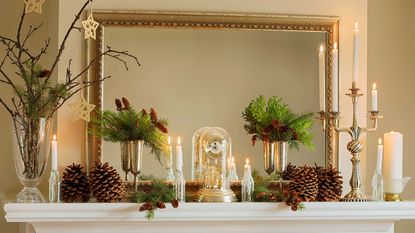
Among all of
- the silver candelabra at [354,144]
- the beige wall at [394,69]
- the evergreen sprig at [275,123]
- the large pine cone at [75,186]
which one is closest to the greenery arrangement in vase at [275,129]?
the evergreen sprig at [275,123]

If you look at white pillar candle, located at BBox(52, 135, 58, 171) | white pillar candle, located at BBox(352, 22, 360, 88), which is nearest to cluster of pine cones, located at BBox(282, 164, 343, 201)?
white pillar candle, located at BBox(352, 22, 360, 88)

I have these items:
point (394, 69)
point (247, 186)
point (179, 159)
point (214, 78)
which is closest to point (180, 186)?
point (179, 159)

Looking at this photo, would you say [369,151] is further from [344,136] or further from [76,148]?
[76,148]

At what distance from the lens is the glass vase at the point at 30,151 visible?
97.3 inches

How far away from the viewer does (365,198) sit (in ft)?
8.57

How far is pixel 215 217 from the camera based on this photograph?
2.51m

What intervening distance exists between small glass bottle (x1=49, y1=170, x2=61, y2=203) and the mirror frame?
0.22m

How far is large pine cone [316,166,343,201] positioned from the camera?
2.61 metres

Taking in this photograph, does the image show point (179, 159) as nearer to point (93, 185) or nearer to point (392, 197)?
point (93, 185)

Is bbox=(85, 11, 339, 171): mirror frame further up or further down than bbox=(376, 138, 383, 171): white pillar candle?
further up

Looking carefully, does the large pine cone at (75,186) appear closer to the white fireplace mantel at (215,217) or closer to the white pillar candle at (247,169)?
the white fireplace mantel at (215,217)

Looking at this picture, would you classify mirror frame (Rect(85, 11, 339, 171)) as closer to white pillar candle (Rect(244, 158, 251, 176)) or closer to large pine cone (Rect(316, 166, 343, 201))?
large pine cone (Rect(316, 166, 343, 201))

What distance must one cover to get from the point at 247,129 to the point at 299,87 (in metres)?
0.27

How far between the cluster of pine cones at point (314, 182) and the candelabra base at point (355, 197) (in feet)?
0.11
